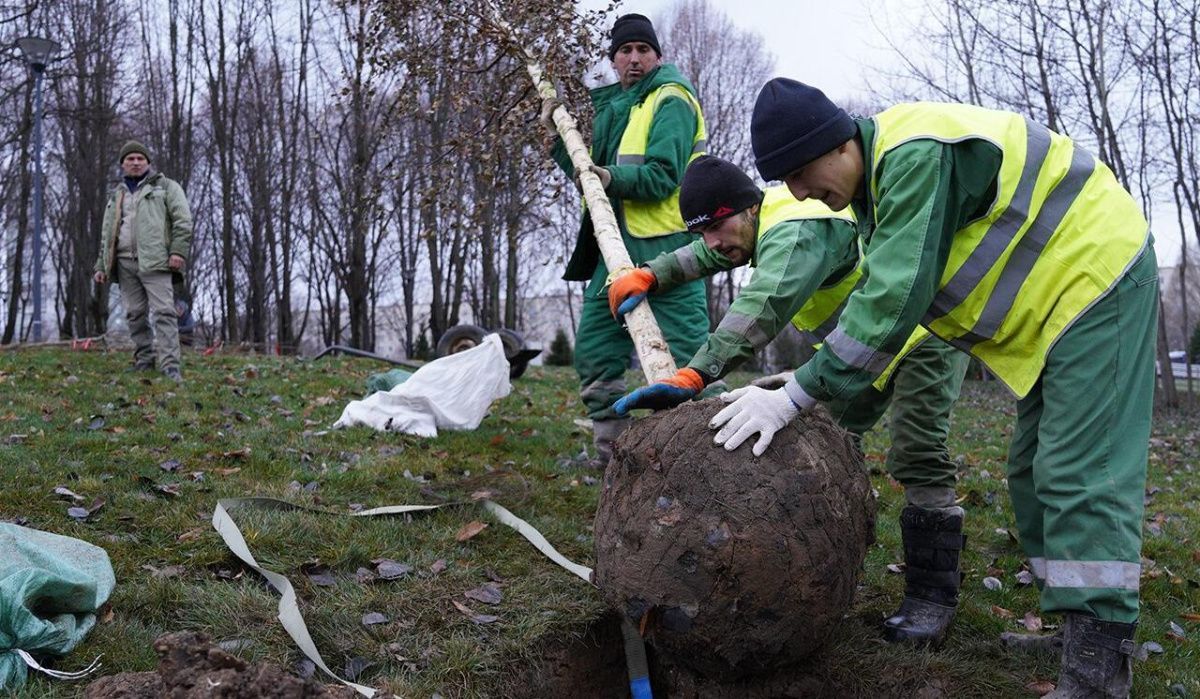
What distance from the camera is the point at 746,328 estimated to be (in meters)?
3.10

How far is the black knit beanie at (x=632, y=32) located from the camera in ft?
15.8

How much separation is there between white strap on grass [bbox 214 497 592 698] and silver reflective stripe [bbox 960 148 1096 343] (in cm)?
164

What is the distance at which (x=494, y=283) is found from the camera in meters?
23.2

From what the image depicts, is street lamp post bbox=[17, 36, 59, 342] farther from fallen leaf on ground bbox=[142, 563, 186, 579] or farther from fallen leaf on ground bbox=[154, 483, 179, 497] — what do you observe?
fallen leaf on ground bbox=[142, 563, 186, 579]

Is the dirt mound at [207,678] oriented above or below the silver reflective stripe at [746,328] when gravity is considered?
below

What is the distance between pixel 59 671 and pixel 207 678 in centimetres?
94

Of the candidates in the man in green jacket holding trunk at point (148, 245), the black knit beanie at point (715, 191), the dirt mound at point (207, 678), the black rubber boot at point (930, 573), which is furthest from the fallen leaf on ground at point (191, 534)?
the man in green jacket holding trunk at point (148, 245)

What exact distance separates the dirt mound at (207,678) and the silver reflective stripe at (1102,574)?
1957mm

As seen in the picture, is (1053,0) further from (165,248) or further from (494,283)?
(494,283)

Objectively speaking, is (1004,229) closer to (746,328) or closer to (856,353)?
(856,353)

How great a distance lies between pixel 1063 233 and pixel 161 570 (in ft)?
10.5

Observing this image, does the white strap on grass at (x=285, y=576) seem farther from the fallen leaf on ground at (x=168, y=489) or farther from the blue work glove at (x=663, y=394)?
the blue work glove at (x=663, y=394)

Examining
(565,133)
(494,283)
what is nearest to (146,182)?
(565,133)

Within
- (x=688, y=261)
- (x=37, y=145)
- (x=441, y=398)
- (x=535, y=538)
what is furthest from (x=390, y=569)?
(x=37, y=145)
